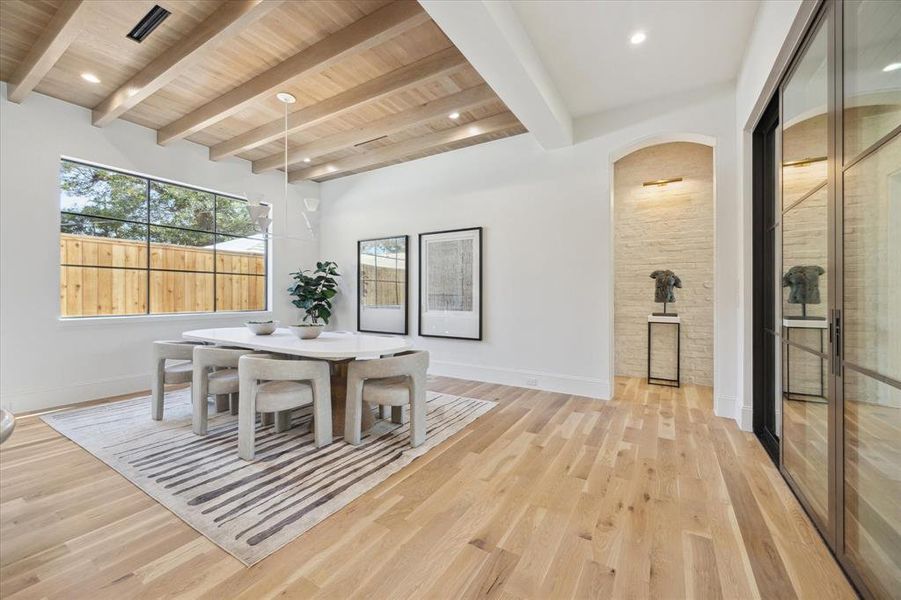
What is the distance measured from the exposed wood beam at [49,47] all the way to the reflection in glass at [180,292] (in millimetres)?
2012

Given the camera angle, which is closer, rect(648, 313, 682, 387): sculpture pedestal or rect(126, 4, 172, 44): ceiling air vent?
rect(126, 4, 172, 44): ceiling air vent

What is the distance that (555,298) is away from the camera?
4211mm

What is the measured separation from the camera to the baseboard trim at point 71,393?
347cm

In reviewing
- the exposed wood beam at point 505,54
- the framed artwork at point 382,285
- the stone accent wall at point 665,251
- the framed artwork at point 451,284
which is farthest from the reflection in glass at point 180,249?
the stone accent wall at point 665,251

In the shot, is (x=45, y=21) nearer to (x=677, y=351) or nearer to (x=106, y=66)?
(x=106, y=66)

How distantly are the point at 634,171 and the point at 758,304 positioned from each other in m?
2.77

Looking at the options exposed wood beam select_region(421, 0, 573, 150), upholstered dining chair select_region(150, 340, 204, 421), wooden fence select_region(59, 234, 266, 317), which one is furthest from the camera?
wooden fence select_region(59, 234, 266, 317)

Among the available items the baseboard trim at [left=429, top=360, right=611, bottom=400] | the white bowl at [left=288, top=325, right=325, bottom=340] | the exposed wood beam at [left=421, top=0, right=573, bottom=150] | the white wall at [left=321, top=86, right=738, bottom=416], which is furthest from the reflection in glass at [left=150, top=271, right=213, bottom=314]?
the exposed wood beam at [left=421, top=0, right=573, bottom=150]

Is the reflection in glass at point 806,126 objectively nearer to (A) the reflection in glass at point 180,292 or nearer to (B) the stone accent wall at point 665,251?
(B) the stone accent wall at point 665,251

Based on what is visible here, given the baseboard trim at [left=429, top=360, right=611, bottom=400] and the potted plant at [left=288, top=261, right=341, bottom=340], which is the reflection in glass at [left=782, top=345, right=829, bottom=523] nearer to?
the baseboard trim at [left=429, top=360, right=611, bottom=400]

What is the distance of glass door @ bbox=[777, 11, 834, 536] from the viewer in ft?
5.49

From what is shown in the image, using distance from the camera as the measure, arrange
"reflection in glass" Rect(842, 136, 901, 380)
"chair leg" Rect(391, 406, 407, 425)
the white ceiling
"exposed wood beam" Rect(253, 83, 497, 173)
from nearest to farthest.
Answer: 1. "reflection in glass" Rect(842, 136, 901, 380)
2. the white ceiling
3. "chair leg" Rect(391, 406, 407, 425)
4. "exposed wood beam" Rect(253, 83, 497, 173)

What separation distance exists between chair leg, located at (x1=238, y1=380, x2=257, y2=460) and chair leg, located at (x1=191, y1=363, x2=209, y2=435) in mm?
623

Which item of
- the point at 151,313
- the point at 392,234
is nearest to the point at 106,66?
the point at 151,313
